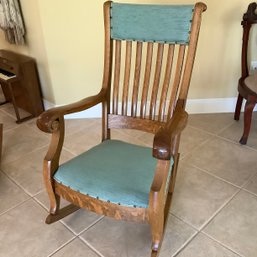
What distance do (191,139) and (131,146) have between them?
88 centimetres

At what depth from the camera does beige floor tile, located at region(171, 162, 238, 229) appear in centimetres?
144

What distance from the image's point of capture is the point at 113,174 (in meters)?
1.11

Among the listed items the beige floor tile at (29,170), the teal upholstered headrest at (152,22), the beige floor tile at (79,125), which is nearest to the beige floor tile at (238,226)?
the teal upholstered headrest at (152,22)

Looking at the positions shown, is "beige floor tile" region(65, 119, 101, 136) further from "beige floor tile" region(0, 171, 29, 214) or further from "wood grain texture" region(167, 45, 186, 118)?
"wood grain texture" region(167, 45, 186, 118)

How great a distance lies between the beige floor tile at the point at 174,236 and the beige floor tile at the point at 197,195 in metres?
0.04

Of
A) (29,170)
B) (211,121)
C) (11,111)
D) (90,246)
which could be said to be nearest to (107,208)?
(90,246)

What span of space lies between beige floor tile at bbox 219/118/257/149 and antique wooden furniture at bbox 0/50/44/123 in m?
1.51

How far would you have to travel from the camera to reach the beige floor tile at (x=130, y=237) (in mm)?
1257

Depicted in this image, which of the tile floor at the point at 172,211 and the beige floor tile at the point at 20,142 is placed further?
the beige floor tile at the point at 20,142

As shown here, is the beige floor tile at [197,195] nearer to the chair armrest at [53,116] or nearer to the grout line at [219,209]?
the grout line at [219,209]

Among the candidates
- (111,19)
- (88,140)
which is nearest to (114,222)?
(88,140)

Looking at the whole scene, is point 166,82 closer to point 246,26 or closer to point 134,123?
point 134,123

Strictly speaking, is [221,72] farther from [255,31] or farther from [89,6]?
[89,6]

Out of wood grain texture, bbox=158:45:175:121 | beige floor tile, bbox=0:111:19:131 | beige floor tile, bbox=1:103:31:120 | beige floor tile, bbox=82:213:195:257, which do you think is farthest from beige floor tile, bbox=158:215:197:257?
beige floor tile, bbox=1:103:31:120
